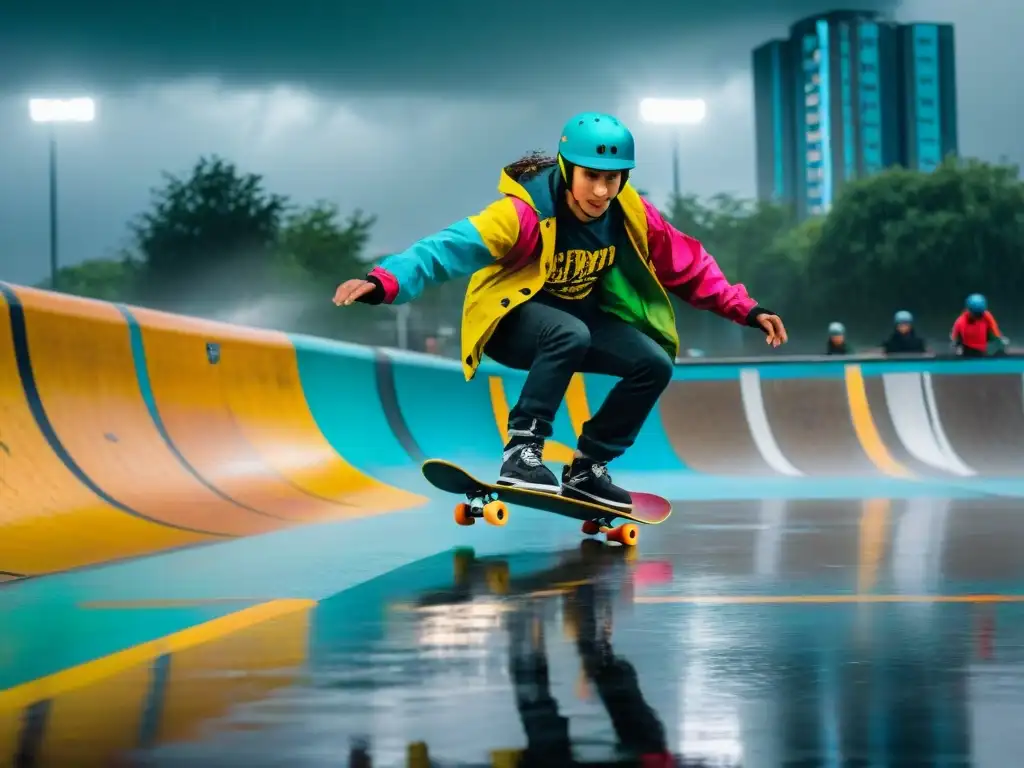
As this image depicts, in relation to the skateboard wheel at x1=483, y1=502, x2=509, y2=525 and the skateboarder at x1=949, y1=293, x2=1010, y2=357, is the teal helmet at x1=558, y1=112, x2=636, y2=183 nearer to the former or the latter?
the skateboard wheel at x1=483, y1=502, x2=509, y2=525

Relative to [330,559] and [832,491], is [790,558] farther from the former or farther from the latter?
[832,491]

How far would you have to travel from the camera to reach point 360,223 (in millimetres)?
95375

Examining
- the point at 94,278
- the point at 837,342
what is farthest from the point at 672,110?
the point at 94,278

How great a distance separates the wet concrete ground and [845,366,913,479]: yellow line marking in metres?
7.33

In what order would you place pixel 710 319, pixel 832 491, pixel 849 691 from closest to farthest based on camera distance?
pixel 849 691 < pixel 832 491 < pixel 710 319

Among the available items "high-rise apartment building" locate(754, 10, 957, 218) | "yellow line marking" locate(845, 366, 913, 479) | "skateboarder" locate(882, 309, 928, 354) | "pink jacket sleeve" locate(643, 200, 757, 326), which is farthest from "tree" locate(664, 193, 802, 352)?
"pink jacket sleeve" locate(643, 200, 757, 326)

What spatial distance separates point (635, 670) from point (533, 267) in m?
3.70

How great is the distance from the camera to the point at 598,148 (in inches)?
287

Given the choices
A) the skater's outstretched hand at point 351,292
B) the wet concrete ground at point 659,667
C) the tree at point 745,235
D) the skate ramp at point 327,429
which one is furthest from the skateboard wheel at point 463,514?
the tree at point 745,235

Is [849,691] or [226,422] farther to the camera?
[226,422]

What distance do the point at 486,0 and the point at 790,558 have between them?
95.4m

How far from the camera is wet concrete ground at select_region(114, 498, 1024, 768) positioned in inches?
128

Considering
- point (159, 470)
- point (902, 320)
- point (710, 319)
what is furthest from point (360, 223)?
point (159, 470)

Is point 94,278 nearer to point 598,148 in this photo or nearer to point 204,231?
point 204,231
